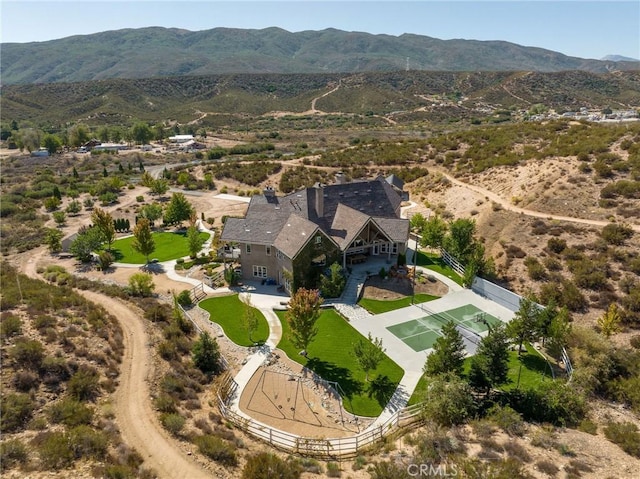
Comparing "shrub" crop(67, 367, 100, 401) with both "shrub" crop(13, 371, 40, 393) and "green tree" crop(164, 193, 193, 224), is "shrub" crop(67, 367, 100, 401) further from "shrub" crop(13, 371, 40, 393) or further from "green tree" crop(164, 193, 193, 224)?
"green tree" crop(164, 193, 193, 224)

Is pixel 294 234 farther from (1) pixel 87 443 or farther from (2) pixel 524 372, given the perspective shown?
(1) pixel 87 443

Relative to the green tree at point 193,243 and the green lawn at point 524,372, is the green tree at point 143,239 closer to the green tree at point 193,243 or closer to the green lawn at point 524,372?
the green tree at point 193,243

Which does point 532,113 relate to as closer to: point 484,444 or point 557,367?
point 557,367

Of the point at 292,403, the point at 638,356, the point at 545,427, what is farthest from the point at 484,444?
the point at 638,356

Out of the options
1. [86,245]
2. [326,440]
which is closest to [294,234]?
[326,440]

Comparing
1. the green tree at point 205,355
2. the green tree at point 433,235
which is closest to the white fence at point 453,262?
the green tree at point 433,235

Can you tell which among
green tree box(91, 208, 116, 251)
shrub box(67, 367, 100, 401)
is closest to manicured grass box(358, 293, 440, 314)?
shrub box(67, 367, 100, 401)
